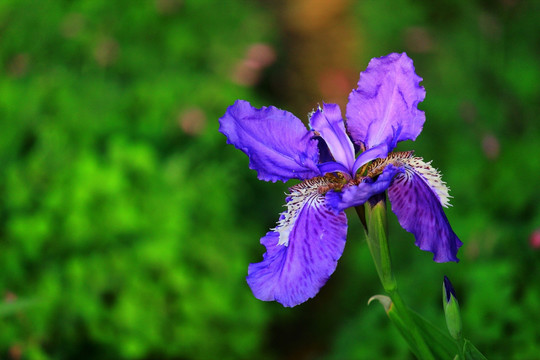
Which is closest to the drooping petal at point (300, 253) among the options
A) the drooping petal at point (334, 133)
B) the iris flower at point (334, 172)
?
the iris flower at point (334, 172)

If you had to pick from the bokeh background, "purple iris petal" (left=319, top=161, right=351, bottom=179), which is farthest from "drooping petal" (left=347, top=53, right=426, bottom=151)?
the bokeh background

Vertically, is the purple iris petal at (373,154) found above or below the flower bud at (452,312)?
above

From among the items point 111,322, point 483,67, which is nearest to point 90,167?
point 111,322

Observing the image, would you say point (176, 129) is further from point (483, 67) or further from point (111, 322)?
point (483, 67)

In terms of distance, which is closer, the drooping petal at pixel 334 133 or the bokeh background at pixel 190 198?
the drooping petal at pixel 334 133

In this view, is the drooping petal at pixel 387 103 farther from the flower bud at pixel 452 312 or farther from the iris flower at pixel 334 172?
the flower bud at pixel 452 312

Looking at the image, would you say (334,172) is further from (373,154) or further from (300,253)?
(300,253)

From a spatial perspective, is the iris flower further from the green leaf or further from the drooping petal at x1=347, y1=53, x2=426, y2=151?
the green leaf
